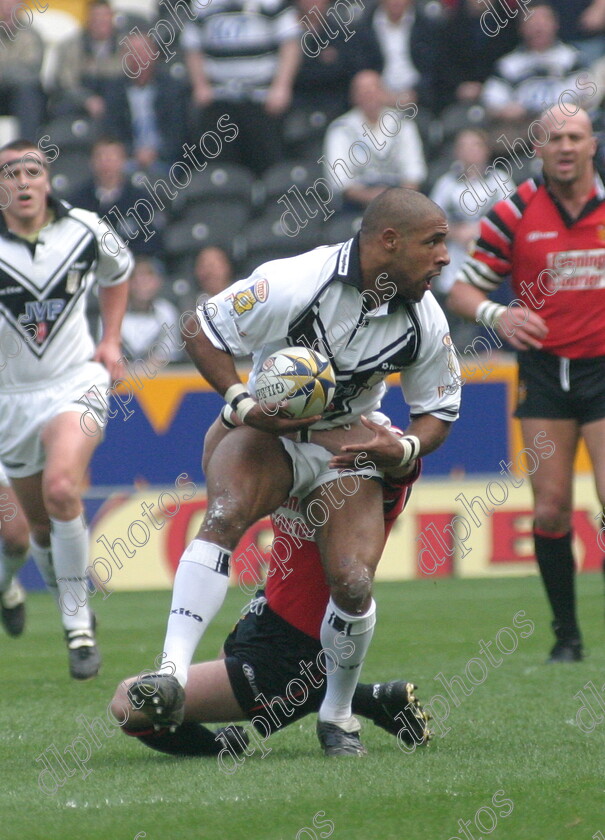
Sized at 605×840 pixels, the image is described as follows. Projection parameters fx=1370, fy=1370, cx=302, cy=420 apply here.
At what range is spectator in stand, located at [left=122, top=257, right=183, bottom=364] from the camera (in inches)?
470

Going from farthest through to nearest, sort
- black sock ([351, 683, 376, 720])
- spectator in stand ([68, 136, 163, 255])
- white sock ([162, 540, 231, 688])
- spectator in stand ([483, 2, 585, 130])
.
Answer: spectator in stand ([483, 2, 585, 130])
spectator in stand ([68, 136, 163, 255])
black sock ([351, 683, 376, 720])
white sock ([162, 540, 231, 688])

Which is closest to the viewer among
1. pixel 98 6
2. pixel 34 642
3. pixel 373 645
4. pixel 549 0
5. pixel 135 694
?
pixel 135 694

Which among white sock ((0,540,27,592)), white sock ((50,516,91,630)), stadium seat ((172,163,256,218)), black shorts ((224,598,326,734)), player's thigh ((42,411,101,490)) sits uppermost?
black shorts ((224,598,326,734))

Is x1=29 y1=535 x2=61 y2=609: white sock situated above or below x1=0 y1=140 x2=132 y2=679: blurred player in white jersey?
below

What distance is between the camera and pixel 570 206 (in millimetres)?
6855

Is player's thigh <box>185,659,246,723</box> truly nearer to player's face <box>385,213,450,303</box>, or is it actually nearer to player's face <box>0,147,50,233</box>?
player's face <box>385,213,450,303</box>

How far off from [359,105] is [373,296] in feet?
27.7

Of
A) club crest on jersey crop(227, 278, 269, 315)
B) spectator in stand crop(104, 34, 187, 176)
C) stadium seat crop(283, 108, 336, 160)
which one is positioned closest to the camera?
club crest on jersey crop(227, 278, 269, 315)

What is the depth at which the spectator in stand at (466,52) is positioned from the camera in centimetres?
1445

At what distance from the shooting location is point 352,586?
4.62 metres

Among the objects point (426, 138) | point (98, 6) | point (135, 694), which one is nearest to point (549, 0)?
point (426, 138)

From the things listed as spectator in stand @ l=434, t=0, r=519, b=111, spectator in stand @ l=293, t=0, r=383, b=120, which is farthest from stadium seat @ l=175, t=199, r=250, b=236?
spectator in stand @ l=434, t=0, r=519, b=111

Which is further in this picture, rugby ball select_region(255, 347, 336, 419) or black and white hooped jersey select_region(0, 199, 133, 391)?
black and white hooped jersey select_region(0, 199, 133, 391)

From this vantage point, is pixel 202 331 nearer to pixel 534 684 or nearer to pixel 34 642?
pixel 534 684
